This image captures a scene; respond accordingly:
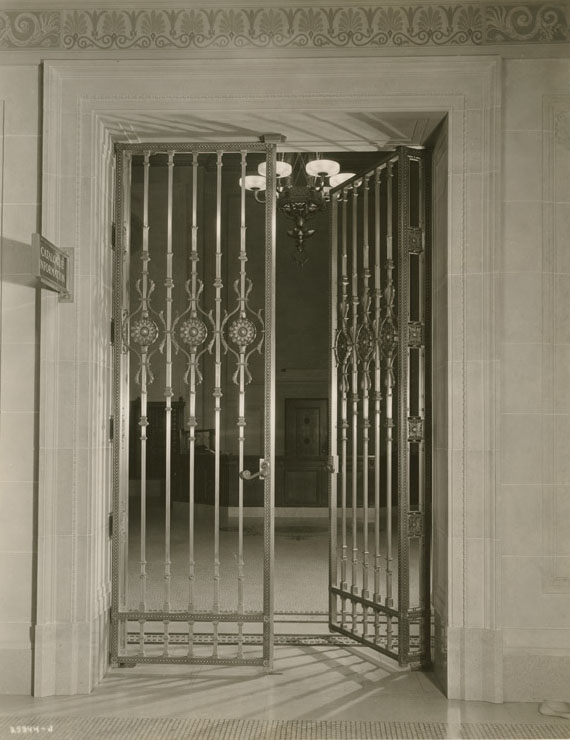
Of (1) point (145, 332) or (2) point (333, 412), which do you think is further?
(2) point (333, 412)

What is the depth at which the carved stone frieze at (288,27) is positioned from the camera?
3.86 meters

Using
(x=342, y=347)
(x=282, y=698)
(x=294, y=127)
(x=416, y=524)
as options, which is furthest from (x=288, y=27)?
(x=282, y=698)

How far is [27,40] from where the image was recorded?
3938mm

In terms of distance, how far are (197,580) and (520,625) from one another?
12.9 ft

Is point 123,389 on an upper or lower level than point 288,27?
lower

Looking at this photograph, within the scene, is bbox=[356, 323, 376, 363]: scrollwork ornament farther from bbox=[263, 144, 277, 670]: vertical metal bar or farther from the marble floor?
the marble floor

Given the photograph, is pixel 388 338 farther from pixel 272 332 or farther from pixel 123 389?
pixel 123 389

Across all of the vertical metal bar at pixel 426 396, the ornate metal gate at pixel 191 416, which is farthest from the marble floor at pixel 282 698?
the vertical metal bar at pixel 426 396

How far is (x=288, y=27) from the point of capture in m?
3.91

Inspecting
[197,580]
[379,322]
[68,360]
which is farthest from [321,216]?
[68,360]

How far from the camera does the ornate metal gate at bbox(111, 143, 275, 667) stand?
13.7 ft

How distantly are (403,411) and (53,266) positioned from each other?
209 cm

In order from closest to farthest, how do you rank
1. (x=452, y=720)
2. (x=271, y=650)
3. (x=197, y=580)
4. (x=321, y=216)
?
(x=452, y=720) < (x=271, y=650) < (x=197, y=580) < (x=321, y=216)

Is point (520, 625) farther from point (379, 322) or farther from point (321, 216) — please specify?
point (321, 216)
